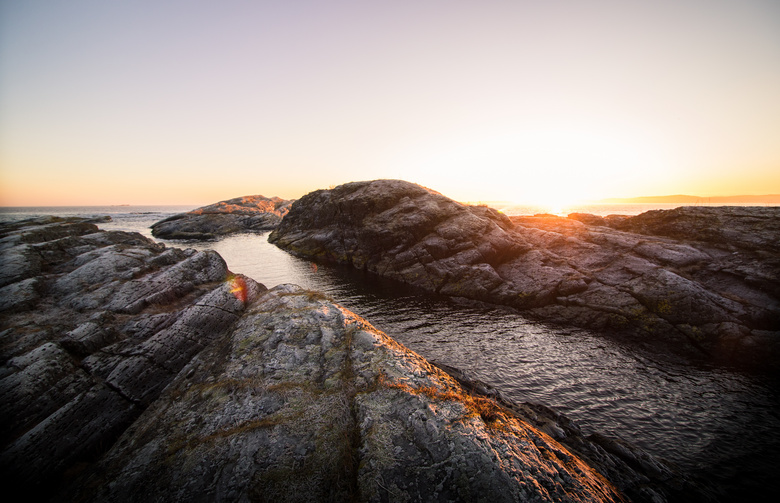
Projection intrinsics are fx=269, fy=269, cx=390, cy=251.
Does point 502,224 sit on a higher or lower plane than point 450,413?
higher

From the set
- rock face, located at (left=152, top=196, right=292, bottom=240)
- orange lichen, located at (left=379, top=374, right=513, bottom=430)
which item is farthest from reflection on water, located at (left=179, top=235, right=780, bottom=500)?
rock face, located at (left=152, top=196, right=292, bottom=240)

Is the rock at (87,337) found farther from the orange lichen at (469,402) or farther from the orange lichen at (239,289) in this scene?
the orange lichen at (469,402)

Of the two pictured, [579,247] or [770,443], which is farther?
[579,247]

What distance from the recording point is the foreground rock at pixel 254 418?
5727mm

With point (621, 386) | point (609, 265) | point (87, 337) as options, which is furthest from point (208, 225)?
point (621, 386)

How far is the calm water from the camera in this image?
10.4m

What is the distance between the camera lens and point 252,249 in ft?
186

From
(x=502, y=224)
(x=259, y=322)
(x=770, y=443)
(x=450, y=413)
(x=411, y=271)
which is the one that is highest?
(x=502, y=224)

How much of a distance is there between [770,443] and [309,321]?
62.5ft

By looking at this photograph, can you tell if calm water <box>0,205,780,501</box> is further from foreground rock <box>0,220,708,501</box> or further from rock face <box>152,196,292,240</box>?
rock face <box>152,196,292,240</box>

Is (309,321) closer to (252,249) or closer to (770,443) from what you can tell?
(770,443)

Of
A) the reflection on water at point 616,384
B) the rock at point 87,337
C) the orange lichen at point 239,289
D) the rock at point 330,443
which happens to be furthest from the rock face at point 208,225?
the rock at point 330,443

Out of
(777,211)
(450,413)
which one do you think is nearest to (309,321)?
(450,413)

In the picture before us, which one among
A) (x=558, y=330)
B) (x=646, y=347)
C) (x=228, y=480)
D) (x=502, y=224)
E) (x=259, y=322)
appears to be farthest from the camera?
(x=502, y=224)
